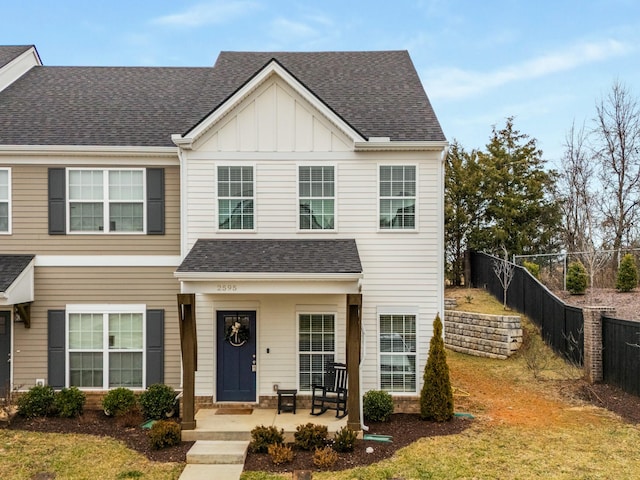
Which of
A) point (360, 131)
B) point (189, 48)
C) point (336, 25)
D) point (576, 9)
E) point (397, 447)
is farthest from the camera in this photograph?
point (189, 48)

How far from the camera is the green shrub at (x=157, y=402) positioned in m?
10.7

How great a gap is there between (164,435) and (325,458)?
3029 millimetres

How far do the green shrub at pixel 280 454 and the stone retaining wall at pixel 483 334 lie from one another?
10.7 metres

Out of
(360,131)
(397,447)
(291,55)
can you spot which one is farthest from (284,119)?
(397,447)

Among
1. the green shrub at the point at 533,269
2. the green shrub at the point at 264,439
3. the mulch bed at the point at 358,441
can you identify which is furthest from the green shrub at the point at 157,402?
the green shrub at the point at 533,269

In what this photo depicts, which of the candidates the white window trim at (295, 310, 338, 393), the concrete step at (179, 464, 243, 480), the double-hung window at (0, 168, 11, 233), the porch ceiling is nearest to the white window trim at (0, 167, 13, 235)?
the double-hung window at (0, 168, 11, 233)

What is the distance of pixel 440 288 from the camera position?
1127cm

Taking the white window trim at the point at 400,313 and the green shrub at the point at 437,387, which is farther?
the white window trim at the point at 400,313

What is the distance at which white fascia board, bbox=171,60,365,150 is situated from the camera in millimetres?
10930

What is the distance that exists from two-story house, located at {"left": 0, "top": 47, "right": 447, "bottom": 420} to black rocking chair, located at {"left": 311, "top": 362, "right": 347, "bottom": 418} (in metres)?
0.31

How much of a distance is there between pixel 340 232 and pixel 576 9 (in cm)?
1319

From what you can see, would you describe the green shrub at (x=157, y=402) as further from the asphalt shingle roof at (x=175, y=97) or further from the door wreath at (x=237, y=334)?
the asphalt shingle roof at (x=175, y=97)

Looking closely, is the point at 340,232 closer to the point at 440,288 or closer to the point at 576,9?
the point at 440,288

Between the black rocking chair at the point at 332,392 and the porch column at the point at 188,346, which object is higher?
the porch column at the point at 188,346
